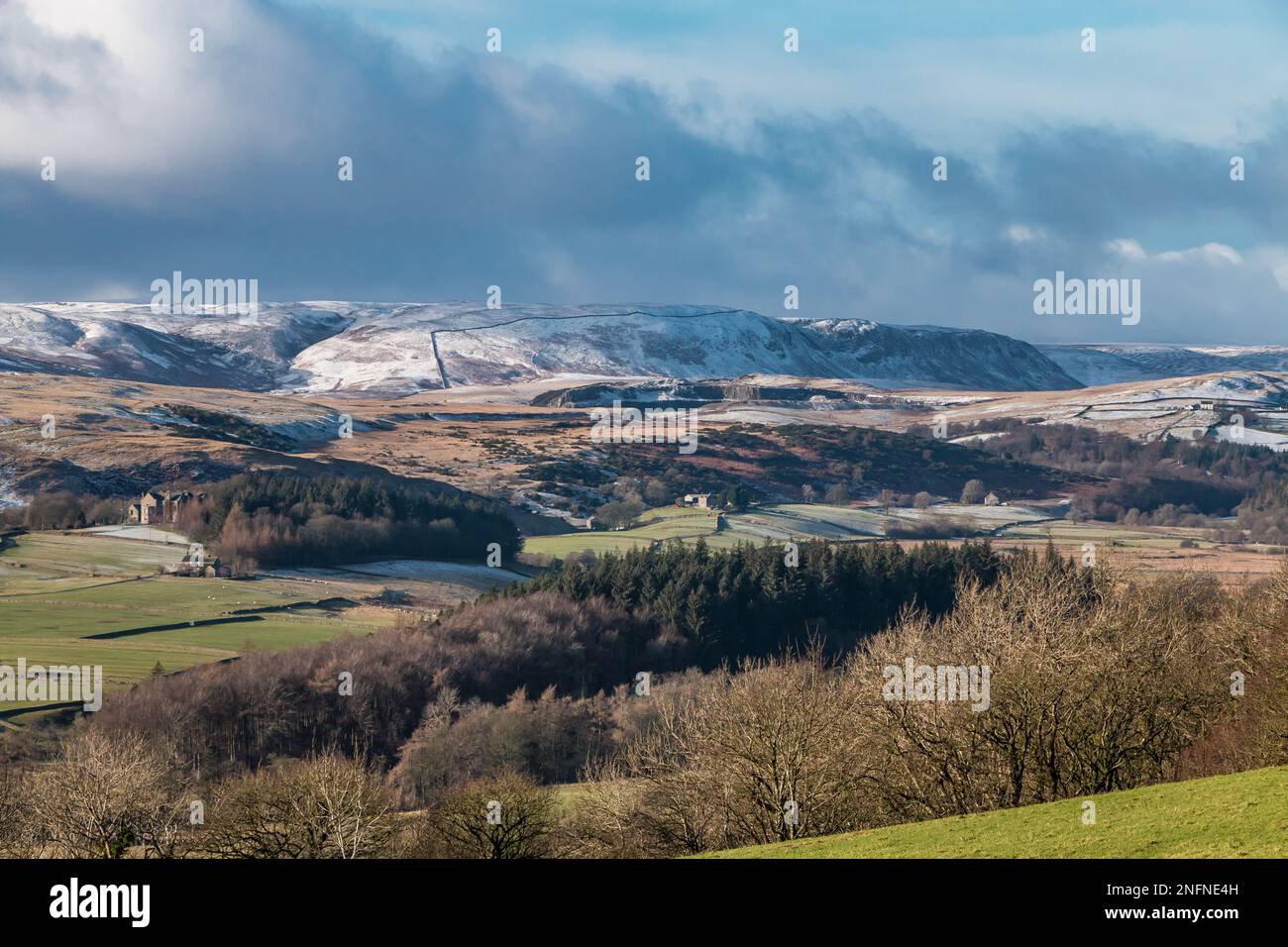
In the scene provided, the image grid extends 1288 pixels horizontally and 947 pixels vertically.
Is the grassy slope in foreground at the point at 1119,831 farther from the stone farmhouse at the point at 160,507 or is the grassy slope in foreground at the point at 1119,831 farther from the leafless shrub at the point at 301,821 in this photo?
the stone farmhouse at the point at 160,507

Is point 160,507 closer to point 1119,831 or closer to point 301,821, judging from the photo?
point 301,821

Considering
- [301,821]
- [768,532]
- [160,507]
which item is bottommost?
[301,821]

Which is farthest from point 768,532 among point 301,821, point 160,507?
point 301,821

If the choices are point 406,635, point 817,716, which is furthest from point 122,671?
point 817,716

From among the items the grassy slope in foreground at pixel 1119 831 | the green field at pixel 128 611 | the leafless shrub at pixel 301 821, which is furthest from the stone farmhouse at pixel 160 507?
the grassy slope in foreground at pixel 1119 831

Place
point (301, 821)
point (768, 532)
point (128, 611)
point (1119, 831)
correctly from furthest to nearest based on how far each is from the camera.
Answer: point (768, 532) < point (128, 611) < point (301, 821) < point (1119, 831)

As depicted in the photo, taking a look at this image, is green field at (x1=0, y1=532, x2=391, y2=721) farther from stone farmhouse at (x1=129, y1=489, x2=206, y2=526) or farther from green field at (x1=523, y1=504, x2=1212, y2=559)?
green field at (x1=523, y1=504, x2=1212, y2=559)
